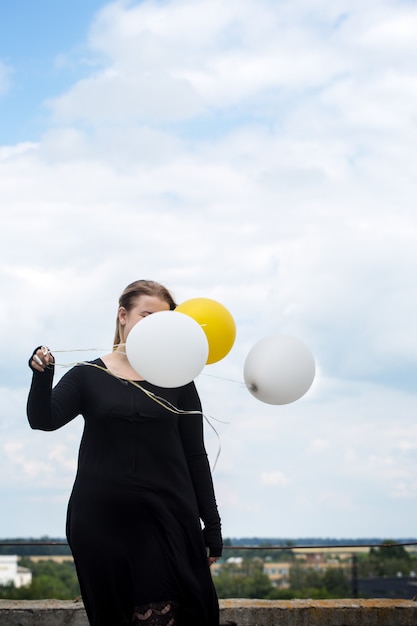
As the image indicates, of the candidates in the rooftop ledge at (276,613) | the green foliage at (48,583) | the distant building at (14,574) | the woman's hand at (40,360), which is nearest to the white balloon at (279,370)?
the woman's hand at (40,360)

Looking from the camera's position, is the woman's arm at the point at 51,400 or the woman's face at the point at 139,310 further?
the woman's face at the point at 139,310

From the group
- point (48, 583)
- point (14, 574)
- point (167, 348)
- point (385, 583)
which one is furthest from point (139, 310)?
point (14, 574)

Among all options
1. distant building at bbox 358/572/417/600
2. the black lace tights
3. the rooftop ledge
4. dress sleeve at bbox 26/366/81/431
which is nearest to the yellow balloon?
dress sleeve at bbox 26/366/81/431

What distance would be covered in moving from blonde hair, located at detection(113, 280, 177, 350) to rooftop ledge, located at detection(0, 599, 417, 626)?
85.5 inches

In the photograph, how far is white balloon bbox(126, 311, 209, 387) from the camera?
8.87 feet

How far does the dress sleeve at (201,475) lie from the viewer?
303 centimetres

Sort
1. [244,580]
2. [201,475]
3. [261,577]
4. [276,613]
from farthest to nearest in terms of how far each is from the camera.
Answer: [261,577], [244,580], [276,613], [201,475]

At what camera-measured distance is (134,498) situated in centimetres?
281

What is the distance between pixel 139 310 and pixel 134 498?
2.39ft

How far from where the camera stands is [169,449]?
295 cm

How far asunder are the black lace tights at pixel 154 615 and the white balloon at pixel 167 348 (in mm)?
771

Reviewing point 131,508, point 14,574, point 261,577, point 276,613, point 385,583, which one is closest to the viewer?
point 131,508

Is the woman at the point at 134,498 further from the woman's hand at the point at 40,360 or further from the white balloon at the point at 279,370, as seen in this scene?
the white balloon at the point at 279,370

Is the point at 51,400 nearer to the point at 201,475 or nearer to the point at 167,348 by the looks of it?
the point at 167,348
